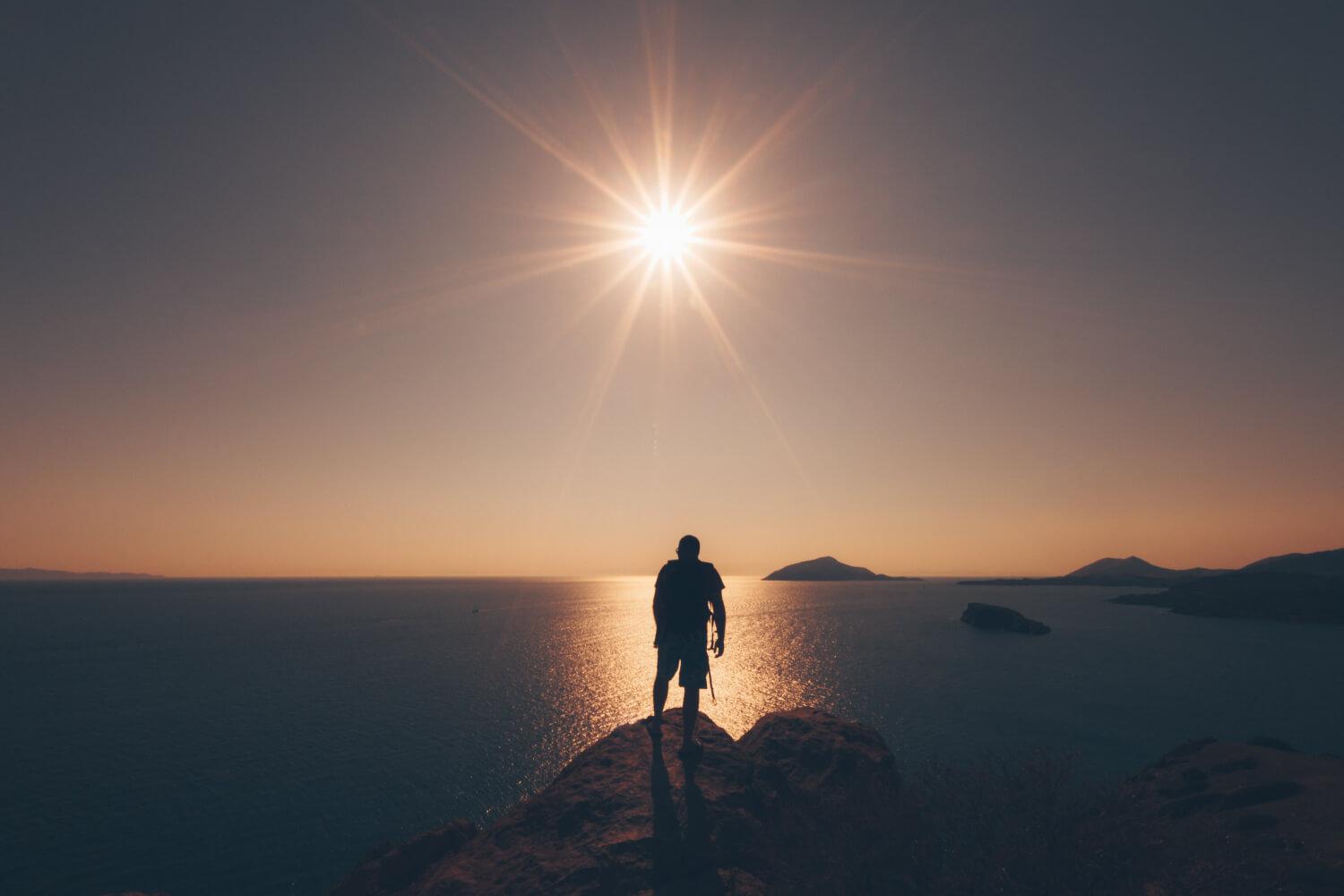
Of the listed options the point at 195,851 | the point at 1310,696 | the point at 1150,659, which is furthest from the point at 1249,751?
the point at 1150,659

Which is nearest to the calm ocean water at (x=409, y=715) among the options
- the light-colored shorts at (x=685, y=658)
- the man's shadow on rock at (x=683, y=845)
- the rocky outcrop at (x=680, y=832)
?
the rocky outcrop at (x=680, y=832)

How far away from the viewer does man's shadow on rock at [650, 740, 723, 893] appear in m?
6.75

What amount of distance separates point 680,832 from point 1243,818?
16.2 metres

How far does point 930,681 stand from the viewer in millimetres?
39156

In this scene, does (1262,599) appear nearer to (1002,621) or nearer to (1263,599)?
(1263,599)

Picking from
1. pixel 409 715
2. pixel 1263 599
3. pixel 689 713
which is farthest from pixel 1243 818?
pixel 1263 599

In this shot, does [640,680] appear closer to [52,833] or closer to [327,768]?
[327,768]

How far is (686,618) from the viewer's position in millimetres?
8922

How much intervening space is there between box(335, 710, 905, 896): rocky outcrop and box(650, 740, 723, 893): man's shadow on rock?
16mm

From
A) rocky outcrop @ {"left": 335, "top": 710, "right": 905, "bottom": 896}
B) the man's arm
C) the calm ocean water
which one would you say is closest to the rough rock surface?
rocky outcrop @ {"left": 335, "top": 710, "right": 905, "bottom": 896}

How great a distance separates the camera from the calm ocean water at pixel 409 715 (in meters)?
18.4

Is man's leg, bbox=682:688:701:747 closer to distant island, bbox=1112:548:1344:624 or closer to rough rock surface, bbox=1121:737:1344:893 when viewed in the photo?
rough rock surface, bbox=1121:737:1344:893

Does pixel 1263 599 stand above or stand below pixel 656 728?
below

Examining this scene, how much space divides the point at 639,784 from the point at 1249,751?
73.7ft
